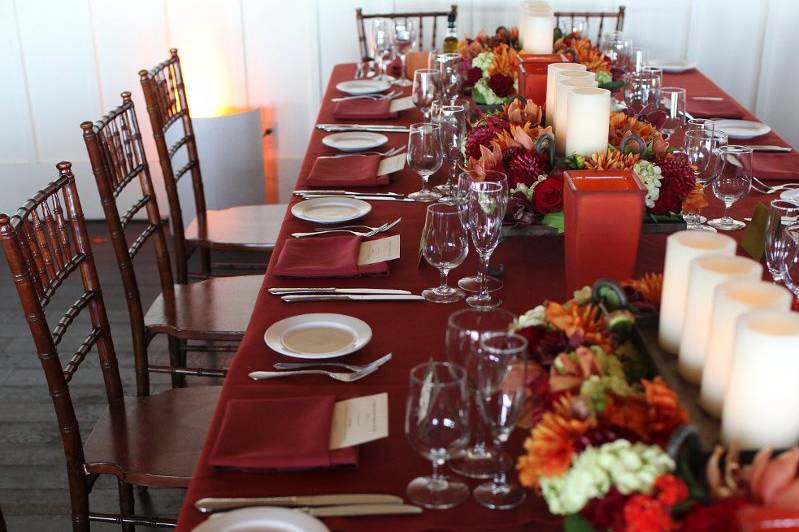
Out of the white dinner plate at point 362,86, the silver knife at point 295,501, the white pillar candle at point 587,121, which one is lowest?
the silver knife at point 295,501

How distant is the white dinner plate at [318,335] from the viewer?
5.58ft

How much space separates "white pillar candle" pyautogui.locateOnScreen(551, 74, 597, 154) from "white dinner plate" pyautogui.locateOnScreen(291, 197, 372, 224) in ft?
1.69

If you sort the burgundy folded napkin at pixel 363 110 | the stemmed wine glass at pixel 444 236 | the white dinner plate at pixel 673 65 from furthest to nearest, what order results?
the white dinner plate at pixel 673 65, the burgundy folded napkin at pixel 363 110, the stemmed wine glass at pixel 444 236

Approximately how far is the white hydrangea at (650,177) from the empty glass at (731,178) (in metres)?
0.26

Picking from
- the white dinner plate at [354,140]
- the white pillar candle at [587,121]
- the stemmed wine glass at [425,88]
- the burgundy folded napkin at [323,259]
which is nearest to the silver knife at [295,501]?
the burgundy folded napkin at [323,259]

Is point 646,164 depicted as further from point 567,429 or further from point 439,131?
point 567,429

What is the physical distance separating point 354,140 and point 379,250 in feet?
3.25

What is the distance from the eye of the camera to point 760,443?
111cm

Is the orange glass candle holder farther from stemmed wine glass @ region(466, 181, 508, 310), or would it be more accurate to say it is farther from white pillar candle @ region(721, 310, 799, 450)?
white pillar candle @ region(721, 310, 799, 450)

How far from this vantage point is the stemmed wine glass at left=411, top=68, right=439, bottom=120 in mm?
2977

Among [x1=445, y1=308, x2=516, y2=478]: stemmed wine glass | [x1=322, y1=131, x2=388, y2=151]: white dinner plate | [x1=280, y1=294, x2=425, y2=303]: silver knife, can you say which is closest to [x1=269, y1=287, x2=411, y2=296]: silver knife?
[x1=280, y1=294, x2=425, y2=303]: silver knife

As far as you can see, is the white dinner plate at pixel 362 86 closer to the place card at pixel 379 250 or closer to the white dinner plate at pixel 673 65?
the white dinner plate at pixel 673 65

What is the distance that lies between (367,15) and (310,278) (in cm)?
256

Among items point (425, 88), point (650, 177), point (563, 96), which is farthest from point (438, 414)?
point (425, 88)
